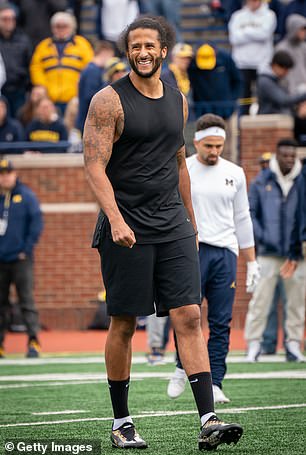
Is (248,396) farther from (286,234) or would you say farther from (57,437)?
(286,234)

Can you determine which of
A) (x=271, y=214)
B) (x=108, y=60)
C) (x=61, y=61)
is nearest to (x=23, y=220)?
(x=108, y=60)

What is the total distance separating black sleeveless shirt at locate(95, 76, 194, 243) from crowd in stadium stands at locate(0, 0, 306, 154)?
1031 centimetres

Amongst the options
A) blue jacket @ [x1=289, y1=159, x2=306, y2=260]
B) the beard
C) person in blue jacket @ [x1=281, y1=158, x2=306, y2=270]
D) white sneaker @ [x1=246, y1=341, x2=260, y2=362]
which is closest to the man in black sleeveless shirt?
the beard

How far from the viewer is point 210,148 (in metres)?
9.57

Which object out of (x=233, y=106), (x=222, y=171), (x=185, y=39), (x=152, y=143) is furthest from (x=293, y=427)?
(x=185, y=39)

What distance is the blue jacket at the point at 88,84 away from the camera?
17.2 meters

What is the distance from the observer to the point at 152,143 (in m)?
6.91

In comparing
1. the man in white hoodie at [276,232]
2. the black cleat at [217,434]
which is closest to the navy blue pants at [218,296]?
the black cleat at [217,434]

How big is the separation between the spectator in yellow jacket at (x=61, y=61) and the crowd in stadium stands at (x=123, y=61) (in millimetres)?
15

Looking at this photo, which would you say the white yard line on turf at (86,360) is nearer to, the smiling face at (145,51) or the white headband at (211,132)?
the white headband at (211,132)

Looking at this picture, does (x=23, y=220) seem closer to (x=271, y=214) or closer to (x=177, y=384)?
(x=271, y=214)

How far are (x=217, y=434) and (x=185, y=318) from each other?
71 cm

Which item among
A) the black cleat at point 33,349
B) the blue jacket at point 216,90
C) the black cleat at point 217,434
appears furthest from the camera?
the blue jacket at point 216,90

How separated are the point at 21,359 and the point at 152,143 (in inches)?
310
